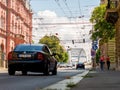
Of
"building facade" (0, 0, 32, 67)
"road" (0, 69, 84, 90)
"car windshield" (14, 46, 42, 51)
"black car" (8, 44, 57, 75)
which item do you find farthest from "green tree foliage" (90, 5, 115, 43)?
"road" (0, 69, 84, 90)

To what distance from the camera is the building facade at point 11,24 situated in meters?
76.8

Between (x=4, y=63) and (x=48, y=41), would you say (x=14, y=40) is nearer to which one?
(x=4, y=63)

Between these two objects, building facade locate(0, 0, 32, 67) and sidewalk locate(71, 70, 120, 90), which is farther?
building facade locate(0, 0, 32, 67)

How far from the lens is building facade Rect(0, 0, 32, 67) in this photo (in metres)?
76.8

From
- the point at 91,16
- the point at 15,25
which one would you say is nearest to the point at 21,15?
the point at 15,25

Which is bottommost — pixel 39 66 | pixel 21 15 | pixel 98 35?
pixel 39 66

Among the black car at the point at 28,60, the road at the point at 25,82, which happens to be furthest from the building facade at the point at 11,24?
the road at the point at 25,82

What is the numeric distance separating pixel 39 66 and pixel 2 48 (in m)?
57.4

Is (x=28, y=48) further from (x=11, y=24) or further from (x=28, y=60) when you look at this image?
(x=11, y=24)

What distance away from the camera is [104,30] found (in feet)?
188

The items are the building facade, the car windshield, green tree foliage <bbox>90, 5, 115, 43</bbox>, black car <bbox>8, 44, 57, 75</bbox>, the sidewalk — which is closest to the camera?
the sidewalk

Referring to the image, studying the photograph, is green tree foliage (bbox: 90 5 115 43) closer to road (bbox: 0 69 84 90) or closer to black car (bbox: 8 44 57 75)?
black car (bbox: 8 44 57 75)

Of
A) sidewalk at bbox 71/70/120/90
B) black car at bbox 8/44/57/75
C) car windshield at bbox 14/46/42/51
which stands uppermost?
car windshield at bbox 14/46/42/51

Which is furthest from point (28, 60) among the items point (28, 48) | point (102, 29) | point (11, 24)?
point (11, 24)
